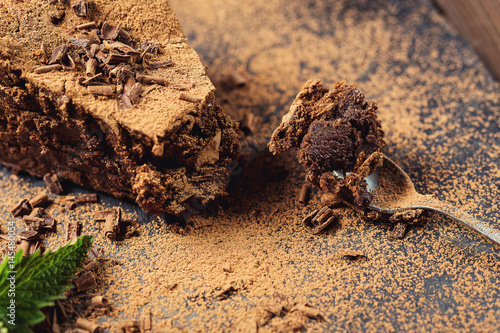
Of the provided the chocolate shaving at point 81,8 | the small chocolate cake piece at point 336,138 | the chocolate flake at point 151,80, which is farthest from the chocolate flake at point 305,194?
the chocolate shaving at point 81,8

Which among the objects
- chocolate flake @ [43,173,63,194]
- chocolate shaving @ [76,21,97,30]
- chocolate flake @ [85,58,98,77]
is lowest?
chocolate flake @ [43,173,63,194]

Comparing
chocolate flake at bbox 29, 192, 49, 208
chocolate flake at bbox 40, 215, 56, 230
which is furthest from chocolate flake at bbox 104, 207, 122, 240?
chocolate flake at bbox 29, 192, 49, 208

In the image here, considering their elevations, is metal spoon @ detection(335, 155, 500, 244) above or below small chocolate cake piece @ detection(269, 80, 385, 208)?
below

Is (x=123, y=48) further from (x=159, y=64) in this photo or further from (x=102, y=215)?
(x=102, y=215)

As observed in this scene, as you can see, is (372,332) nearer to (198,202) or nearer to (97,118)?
(198,202)

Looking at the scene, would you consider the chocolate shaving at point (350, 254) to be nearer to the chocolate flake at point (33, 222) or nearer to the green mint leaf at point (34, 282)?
the green mint leaf at point (34, 282)

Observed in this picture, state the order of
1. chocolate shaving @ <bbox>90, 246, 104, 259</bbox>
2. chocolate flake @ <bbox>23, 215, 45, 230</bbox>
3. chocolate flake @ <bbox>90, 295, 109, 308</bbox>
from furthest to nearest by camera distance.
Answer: chocolate flake @ <bbox>23, 215, 45, 230</bbox> < chocolate shaving @ <bbox>90, 246, 104, 259</bbox> < chocolate flake @ <bbox>90, 295, 109, 308</bbox>

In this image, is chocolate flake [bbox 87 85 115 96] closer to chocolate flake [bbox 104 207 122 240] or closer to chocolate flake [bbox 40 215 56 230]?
chocolate flake [bbox 104 207 122 240]
